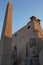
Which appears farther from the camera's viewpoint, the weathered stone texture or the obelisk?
the weathered stone texture

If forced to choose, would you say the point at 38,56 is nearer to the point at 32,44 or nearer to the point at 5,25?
the point at 32,44

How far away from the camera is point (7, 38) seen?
9.50 m

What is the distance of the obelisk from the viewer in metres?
8.94

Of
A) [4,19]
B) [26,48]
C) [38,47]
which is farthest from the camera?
[26,48]

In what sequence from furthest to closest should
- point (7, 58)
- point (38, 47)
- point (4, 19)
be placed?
point (38, 47)
point (4, 19)
point (7, 58)

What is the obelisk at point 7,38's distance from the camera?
894 cm

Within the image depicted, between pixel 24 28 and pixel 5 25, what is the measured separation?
708 centimetres

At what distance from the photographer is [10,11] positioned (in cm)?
1075

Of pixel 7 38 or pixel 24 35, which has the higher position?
pixel 24 35

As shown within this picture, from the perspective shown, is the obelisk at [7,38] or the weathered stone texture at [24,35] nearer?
the obelisk at [7,38]

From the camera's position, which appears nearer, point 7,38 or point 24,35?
point 7,38

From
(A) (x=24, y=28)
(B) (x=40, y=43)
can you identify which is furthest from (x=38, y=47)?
(A) (x=24, y=28)

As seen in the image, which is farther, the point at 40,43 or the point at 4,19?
the point at 40,43

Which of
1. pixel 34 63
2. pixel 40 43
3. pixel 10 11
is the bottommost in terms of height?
pixel 34 63
